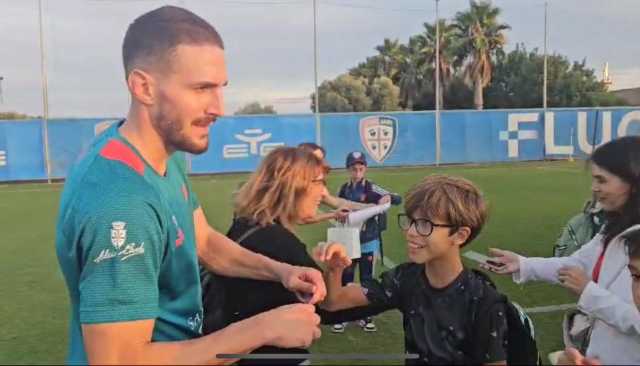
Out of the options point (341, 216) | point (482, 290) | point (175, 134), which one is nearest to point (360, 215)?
point (341, 216)

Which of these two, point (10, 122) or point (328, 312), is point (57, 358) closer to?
point (328, 312)

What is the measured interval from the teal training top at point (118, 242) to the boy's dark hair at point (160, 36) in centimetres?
23

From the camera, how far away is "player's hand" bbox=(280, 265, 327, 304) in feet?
6.85

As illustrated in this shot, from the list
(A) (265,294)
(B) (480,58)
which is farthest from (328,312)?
(B) (480,58)

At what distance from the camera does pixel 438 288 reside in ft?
7.74

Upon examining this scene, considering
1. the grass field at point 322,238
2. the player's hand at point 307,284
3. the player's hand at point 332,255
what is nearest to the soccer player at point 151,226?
the player's hand at point 307,284

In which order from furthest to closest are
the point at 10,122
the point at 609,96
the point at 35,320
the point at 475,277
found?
the point at 609,96, the point at 10,122, the point at 35,320, the point at 475,277

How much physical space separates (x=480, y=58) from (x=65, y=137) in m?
32.0

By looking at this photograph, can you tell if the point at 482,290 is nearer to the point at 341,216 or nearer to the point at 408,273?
the point at 408,273

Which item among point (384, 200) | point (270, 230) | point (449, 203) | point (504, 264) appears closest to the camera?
point (449, 203)

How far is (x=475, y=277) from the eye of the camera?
7.73 feet

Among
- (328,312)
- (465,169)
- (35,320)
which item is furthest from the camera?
(465,169)

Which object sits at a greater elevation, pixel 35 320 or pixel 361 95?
pixel 361 95

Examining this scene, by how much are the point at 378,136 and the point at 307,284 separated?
853 inches
